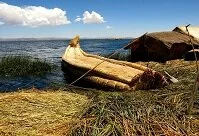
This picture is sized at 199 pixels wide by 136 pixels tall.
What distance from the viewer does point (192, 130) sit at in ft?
21.6

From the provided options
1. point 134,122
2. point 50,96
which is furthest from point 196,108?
point 50,96

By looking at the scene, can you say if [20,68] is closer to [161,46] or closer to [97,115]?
[161,46]

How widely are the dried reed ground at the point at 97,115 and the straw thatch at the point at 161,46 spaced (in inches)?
322

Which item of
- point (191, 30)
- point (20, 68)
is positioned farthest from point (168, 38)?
point (20, 68)

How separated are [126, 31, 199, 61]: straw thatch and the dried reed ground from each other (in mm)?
8177

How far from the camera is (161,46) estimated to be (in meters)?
17.2

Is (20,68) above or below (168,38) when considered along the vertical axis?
below

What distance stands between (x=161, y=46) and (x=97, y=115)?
10713 mm

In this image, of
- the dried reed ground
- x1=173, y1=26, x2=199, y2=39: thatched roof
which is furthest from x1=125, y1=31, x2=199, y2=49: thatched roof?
the dried reed ground

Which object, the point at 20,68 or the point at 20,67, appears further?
the point at 20,67

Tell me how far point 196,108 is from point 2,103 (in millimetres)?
4530

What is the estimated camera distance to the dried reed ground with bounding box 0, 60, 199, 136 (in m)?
6.48

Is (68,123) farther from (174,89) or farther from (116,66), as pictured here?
(116,66)

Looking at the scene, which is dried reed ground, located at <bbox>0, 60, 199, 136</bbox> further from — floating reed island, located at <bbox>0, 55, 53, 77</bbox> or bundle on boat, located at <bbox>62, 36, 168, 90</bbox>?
floating reed island, located at <bbox>0, 55, 53, 77</bbox>
